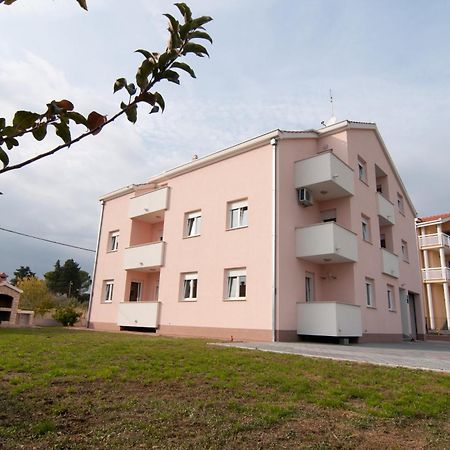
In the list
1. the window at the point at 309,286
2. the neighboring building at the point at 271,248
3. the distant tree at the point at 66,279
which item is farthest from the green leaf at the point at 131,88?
the distant tree at the point at 66,279

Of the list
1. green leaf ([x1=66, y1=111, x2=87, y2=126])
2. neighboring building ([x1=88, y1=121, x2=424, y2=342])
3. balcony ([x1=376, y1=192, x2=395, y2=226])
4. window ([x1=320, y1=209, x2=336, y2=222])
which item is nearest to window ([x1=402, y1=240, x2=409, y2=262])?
neighboring building ([x1=88, y1=121, x2=424, y2=342])

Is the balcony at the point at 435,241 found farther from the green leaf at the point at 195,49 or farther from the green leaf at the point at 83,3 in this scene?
the green leaf at the point at 83,3

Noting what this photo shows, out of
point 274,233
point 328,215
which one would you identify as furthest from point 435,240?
point 274,233

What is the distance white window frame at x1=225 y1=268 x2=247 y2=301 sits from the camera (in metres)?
17.2

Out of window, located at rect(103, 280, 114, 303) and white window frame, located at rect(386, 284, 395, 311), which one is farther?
window, located at rect(103, 280, 114, 303)

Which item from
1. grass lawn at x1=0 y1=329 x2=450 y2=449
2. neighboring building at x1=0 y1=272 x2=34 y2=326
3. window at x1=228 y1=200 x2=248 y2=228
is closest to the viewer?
grass lawn at x1=0 y1=329 x2=450 y2=449

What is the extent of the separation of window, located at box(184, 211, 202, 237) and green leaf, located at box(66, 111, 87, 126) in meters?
18.2

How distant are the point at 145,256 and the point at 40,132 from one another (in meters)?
20.6

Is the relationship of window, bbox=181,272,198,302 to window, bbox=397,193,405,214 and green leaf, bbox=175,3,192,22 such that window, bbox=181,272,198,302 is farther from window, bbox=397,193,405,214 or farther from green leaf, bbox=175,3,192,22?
green leaf, bbox=175,3,192,22

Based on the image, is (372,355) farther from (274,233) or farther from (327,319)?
(274,233)

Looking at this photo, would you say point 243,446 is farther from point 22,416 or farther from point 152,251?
point 152,251

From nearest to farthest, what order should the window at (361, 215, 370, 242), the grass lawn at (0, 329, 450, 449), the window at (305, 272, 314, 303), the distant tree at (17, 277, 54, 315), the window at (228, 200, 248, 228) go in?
the grass lawn at (0, 329, 450, 449)
the window at (305, 272, 314, 303)
the window at (228, 200, 248, 228)
the window at (361, 215, 370, 242)
the distant tree at (17, 277, 54, 315)

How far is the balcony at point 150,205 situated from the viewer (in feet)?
73.0

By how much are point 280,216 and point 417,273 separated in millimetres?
15362
